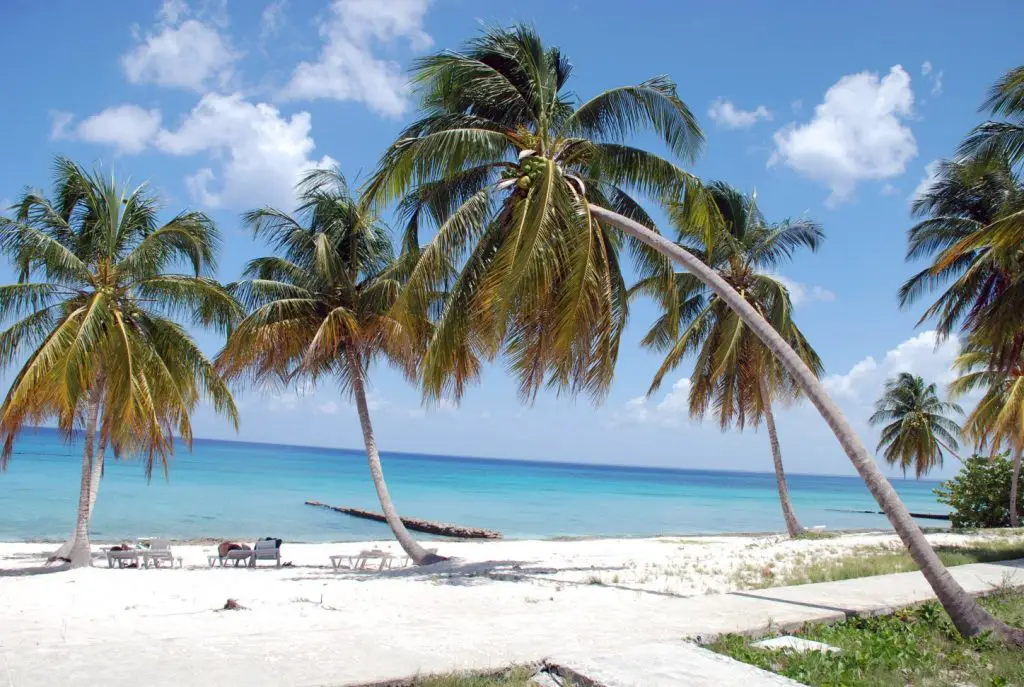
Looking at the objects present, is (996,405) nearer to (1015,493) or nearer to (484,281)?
(1015,493)

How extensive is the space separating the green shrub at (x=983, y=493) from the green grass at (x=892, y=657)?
2069cm

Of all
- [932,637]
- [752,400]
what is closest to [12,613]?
[932,637]

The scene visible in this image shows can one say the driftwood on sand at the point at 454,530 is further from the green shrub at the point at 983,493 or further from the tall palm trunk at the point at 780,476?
the green shrub at the point at 983,493

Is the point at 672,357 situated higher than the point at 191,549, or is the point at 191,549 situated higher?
the point at 672,357

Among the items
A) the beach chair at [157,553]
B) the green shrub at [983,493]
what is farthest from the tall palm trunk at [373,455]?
the green shrub at [983,493]

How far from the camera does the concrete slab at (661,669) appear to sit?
4777 millimetres

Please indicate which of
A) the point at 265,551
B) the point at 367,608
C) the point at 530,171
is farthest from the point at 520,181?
the point at 265,551

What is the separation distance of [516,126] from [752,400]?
11879 mm

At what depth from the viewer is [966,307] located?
1645cm

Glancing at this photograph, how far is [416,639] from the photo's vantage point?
6008 mm

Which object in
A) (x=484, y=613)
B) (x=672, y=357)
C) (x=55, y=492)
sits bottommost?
(x=55, y=492)

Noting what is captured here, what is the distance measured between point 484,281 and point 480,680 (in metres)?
6.37

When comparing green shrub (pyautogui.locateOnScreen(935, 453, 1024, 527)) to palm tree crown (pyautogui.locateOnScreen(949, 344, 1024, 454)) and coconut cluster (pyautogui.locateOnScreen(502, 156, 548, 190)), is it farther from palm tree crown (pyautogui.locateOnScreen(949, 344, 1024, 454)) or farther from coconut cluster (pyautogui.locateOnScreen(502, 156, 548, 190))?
coconut cluster (pyautogui.locateOnScreen(502, 156, 548, 190))

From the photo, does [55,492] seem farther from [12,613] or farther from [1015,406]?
[1015,406]
